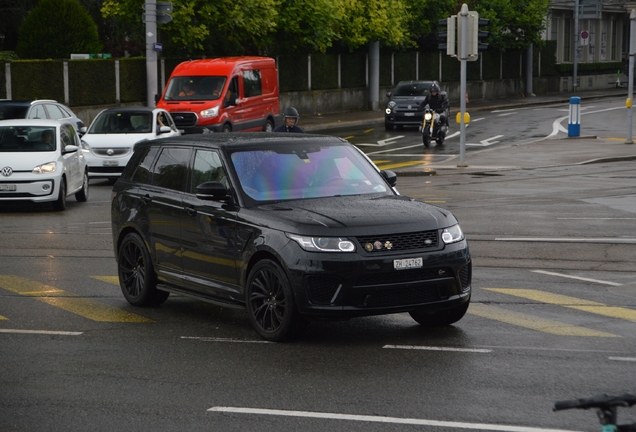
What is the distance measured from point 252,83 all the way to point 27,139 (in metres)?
13.8

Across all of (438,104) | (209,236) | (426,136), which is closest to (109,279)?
(209,236)

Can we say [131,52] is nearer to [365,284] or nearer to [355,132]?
[355,132]

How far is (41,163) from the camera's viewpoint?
64.8ft

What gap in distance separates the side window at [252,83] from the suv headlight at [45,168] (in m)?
13.9

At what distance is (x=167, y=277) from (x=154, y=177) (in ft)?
3.41

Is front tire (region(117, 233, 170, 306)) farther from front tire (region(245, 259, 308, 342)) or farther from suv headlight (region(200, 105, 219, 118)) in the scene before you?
suv headlight (region(200, 105, 219, 118))

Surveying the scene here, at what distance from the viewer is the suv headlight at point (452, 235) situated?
9.02m

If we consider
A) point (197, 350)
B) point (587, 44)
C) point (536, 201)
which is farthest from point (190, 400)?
point (587, 44)

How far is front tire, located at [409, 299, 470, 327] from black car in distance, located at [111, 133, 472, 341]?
0.01 meters

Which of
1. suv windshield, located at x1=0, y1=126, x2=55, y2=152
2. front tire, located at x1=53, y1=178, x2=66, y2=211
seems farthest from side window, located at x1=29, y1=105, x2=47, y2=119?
front tire, located at x1=53, y1=178, x2=66, y2=211

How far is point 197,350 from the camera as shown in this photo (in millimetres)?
8812

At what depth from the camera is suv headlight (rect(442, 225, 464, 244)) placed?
355 inches

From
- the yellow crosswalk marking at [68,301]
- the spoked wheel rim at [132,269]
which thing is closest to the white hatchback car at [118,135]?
the yellow crosswalk marking at [68,301]

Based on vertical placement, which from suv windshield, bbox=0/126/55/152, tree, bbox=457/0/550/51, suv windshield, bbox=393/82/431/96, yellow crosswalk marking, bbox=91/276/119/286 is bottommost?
yellow crosswalk marking, bbox=91/276/119/286
